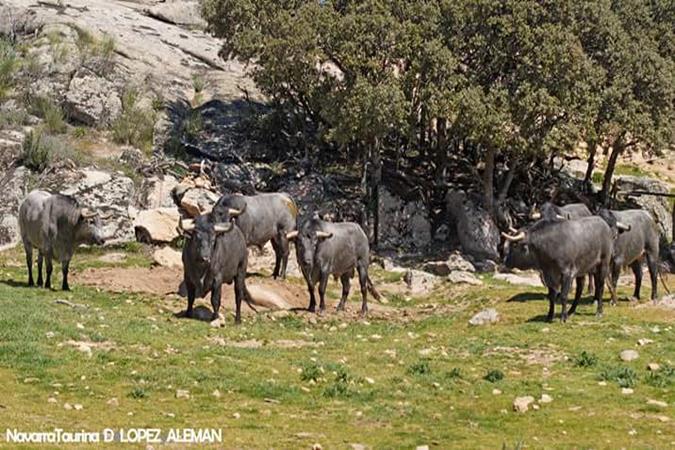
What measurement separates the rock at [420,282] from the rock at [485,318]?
7140 millimetres

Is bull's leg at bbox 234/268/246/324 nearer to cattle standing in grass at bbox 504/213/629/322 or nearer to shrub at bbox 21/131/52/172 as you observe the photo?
cattle standing in grass at bbox 504/213/629/322

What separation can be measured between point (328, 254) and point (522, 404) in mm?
12290

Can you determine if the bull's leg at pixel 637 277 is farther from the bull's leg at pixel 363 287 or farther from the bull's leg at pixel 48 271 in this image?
the bull's leg at pixel 48 271

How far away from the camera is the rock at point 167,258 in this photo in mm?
30516

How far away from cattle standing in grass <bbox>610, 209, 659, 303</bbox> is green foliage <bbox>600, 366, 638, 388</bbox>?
398 inches

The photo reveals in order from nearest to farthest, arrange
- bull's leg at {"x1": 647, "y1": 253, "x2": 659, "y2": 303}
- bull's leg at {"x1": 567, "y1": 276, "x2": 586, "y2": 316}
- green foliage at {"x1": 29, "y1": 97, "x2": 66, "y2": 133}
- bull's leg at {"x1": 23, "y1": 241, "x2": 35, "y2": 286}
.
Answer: bull's leg at {"x1": 567, "y1": 276, "x2": 586, "y2": 316} → bull's leg at {"x1": 23, "y1": 241, "x2": 35, "y2": 286} → bull's leg at {"x1": 647, "y1": 253, "x2": 659, "y2": 303} → green foliage at {"x1": 29, "y1": 97, "x2": 66, "y2": 133}

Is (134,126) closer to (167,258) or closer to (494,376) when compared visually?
(167,258)

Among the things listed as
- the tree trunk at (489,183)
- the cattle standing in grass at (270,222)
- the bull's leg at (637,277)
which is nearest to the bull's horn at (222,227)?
the cattle standing in grass at (270,222)

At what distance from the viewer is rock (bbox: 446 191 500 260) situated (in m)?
40.4

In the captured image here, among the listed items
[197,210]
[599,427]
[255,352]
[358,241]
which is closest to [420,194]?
[197,210]

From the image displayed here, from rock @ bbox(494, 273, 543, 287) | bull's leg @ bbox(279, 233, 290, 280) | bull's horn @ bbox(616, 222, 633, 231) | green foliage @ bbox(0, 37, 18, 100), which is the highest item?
green foliage @ bbox(0, 37, 18, 100)

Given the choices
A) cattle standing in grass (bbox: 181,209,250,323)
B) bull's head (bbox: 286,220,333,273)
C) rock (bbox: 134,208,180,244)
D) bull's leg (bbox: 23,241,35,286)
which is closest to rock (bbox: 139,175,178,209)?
rock (bbox: 134,208,180,244)

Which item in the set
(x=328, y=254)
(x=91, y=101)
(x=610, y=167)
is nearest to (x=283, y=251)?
(x=328, y=254)

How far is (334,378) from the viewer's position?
54.1 ft
